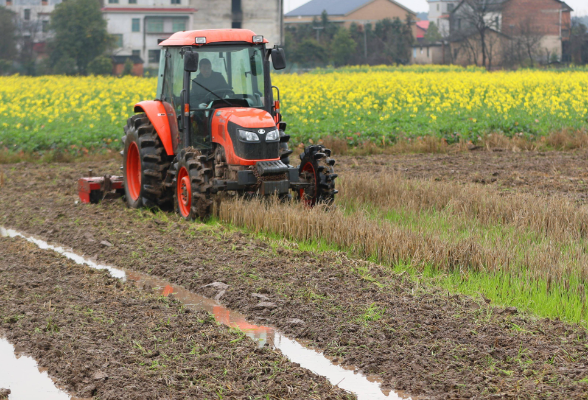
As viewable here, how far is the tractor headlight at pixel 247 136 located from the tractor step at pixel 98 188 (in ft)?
9.82

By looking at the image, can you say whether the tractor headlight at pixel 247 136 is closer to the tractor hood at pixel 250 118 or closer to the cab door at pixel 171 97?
the tractor hood at pixel 250 118

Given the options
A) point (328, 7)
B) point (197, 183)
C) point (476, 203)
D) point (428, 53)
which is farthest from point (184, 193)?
point (328, 7)

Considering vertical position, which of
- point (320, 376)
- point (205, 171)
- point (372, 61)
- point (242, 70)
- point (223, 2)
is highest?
point (223, 2)

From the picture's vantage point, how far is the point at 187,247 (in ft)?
26.7

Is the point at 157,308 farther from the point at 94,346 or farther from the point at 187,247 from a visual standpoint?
the point at 187,247

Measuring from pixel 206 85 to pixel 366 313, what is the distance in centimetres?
488

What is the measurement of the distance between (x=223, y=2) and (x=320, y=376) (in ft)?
203

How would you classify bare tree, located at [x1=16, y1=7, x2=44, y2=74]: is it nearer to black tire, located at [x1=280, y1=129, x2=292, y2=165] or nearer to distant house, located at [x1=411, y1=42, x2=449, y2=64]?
distant house, located at [x1=411, y1=42, x2=449, y2=64]

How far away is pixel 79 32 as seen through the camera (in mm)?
48500

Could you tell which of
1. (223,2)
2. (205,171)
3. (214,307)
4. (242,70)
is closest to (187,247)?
(205,171)

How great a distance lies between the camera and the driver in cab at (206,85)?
9.55 metres

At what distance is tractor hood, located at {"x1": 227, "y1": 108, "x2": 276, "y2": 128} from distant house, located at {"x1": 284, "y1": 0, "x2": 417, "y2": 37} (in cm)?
7999

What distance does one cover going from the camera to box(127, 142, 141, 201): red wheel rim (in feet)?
35.8

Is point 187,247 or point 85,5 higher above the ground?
point 85,5
